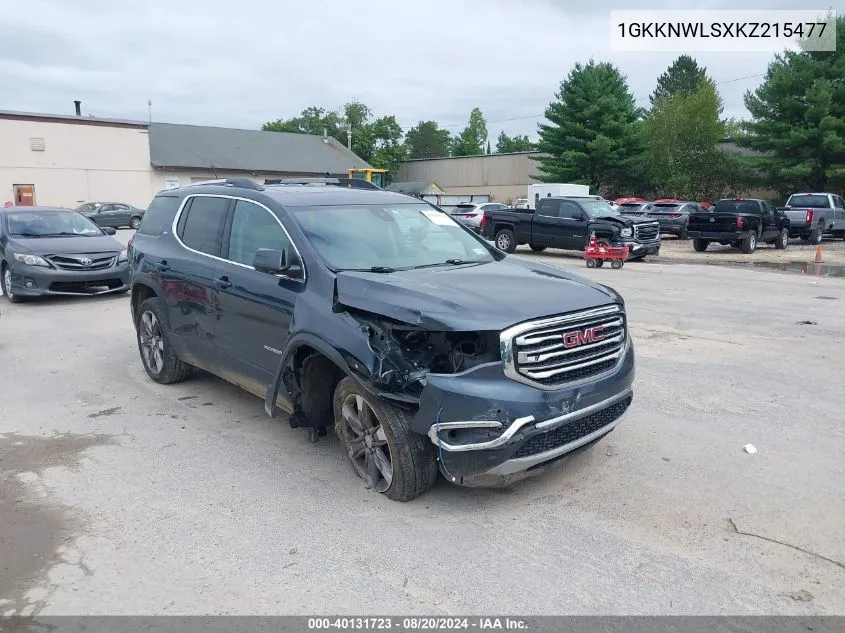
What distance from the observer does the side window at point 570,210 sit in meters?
20.1

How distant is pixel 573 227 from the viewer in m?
20.0

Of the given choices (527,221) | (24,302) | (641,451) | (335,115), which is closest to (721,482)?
(641,451)

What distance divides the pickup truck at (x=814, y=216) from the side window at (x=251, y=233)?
25.1 metres

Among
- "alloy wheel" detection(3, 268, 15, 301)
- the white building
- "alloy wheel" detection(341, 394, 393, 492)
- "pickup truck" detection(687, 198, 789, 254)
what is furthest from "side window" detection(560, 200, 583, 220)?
the white building

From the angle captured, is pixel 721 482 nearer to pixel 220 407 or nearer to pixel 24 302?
pixel 220 407

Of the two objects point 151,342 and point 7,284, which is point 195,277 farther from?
point 7,284

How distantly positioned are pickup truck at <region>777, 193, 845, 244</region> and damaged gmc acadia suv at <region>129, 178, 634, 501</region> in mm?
24122

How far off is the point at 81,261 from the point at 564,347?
1027 centimetres

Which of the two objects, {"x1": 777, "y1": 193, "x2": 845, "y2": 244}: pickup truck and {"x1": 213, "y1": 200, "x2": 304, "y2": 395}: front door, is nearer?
{"x1": 213, "y1": 200, "x2": 304, "y2": 395}: front door

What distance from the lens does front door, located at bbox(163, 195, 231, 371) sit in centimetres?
570

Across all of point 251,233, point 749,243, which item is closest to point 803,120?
point 749,243

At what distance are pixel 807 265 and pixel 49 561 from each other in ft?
68.0

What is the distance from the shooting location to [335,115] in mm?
84188

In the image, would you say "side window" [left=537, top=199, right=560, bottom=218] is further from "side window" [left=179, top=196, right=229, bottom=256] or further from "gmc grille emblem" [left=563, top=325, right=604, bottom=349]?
"gmc grille emblem" [left=563, top=325, right=604, bottom=349]
